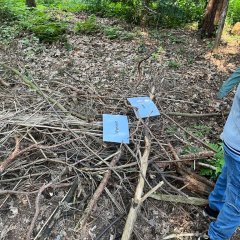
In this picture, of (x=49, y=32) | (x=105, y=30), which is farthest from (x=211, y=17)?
(x=49, y=32)

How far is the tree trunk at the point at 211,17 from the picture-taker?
25.4 feet

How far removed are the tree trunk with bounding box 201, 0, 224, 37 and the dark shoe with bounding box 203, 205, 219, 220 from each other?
231 inches

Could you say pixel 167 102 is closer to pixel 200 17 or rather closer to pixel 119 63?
pixel 119 63

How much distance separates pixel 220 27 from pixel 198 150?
4.00m

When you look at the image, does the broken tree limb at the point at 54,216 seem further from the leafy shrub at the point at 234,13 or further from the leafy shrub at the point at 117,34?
the leafy shrub at the point at 234,13

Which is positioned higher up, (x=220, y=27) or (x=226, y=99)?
(x=220, y=27)

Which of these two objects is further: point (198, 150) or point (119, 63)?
point (119, 63)

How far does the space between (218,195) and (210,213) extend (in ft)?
0.81

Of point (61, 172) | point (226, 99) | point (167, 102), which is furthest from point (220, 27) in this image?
point (61, 172)

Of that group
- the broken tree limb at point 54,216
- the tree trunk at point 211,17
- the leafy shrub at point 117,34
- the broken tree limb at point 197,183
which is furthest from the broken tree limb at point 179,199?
the tree trunk at point 211,17

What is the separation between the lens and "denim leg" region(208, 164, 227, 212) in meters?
2.96

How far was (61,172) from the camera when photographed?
10.8ft

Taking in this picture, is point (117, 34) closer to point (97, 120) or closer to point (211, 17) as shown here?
point (211, 17)

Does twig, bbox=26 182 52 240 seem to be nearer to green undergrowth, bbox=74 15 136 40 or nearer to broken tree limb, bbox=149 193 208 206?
broken tree limb, bbox=149 193 208 206
